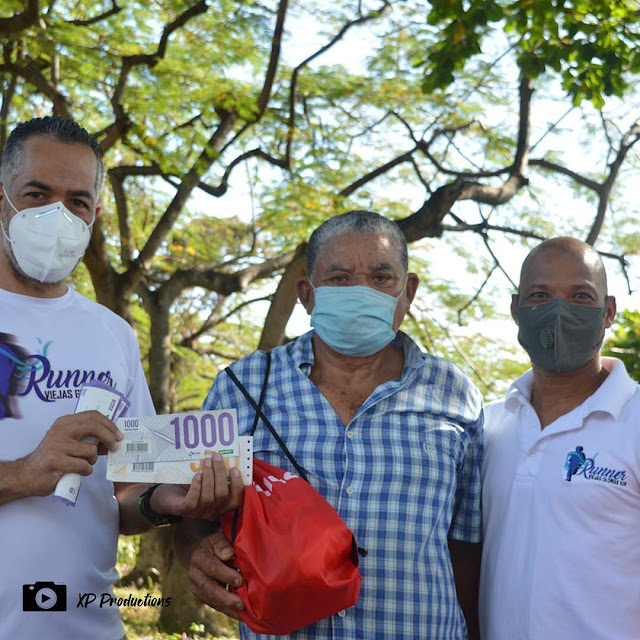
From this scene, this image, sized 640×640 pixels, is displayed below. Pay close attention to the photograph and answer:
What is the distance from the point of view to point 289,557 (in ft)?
7.35

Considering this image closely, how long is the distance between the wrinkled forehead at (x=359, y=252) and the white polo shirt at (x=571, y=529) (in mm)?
856

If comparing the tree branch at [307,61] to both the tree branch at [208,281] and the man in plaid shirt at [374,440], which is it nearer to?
the tree branch at [208,281]

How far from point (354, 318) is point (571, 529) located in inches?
41.7

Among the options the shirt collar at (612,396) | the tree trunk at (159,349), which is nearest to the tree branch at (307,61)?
the tree trunk at (159,349)

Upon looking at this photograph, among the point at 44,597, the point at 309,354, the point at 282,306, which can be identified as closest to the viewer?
the point at 44,597

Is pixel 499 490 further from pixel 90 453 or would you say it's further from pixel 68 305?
pixel 68 305

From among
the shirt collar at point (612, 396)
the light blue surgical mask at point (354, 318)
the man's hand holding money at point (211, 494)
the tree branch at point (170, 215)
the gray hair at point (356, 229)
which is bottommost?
the man's hand holding money at point (211, 494)

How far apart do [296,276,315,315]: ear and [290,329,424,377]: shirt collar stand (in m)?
0.10

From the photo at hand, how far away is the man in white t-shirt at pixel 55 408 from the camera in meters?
2.33

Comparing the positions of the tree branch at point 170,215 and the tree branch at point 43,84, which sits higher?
the tree branch at point 43,84

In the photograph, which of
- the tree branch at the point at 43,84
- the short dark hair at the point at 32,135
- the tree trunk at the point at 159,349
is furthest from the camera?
the tree trunk at the point at 159,349

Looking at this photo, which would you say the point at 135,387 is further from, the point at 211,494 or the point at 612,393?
the point at 612,393

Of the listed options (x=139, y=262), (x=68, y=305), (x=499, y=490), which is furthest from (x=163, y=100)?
(x=499, y=490)

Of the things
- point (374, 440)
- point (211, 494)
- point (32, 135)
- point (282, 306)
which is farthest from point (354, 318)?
point (282, 306)
